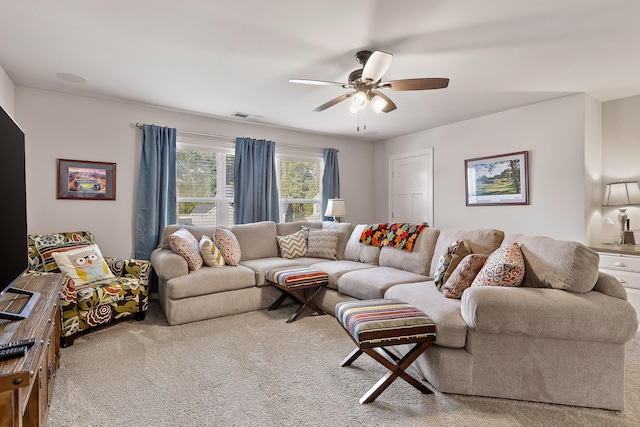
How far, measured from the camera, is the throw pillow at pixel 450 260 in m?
2.54

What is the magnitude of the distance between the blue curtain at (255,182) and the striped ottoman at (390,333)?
304cm

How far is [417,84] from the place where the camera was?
102 inches

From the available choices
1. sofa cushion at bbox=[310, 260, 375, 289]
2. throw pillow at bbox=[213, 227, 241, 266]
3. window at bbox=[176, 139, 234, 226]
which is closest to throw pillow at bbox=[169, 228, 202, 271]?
throw pillow at bbox=[213, 227, 241, 266]

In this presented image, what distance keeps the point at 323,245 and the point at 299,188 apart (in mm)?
1441

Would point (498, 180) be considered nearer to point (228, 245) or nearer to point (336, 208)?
point (336, 208)

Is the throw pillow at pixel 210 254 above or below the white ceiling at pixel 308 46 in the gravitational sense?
below

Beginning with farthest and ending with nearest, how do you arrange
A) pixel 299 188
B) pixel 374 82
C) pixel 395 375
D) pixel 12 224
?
pixel 299 188, pixel 374 82, pixel 395 375, pixel 12 224

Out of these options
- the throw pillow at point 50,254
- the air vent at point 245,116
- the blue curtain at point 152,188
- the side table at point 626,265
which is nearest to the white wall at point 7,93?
the blue curtain at point 152,188

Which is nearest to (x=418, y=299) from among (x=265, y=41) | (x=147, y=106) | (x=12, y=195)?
(x=265, y=41)

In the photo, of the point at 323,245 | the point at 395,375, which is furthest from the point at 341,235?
the point at 395,375

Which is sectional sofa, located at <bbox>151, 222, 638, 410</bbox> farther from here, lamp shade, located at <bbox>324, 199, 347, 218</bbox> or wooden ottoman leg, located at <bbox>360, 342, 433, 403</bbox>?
lamp shade, located at <bbox>324, 199, 347, 218</bbox>

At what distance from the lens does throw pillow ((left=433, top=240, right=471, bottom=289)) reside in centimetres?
254

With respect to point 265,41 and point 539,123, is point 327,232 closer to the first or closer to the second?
point 265,41

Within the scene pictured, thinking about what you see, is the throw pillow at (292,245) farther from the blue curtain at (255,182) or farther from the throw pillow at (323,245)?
the blue curtain at (255,182)
